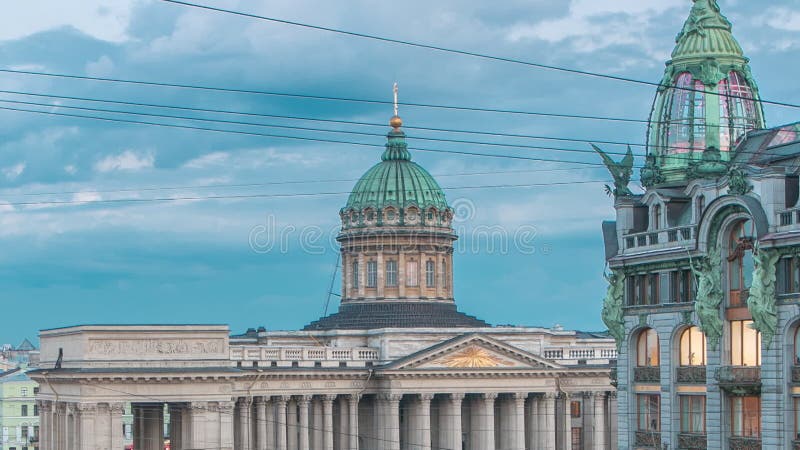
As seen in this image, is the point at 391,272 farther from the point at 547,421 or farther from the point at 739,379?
the point at 739,379

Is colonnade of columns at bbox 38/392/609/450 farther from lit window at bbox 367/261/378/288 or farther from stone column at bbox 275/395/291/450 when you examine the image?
lit window at bbox 367/261/378/288

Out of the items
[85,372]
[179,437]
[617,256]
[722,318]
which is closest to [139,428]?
[179,437]

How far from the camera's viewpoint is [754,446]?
70.9m

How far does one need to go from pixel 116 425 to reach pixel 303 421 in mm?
19768

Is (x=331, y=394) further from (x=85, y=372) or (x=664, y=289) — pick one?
(x=664, y=289)

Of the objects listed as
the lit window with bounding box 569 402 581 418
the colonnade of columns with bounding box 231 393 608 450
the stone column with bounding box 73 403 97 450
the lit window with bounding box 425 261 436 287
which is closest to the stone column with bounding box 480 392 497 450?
the colonnade of columns with bounding box 231 393 608 450

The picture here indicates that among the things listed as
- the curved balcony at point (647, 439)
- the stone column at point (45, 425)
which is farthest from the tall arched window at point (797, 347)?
the stone column at point (45, 425)

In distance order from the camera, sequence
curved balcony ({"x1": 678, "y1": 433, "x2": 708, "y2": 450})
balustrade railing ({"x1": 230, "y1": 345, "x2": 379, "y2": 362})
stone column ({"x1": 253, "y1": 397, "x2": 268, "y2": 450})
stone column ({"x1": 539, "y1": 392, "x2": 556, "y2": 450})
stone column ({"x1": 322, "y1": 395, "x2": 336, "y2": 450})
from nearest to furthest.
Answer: curved balcony ({"x1": 678, "y1": 433, "x2": 708, "y2": 450}) < stone column ({"x1": 253, "y1": 397, "x2": 268, "y2": 450}) < balustrade railing ({"x1": 230, "y1": 345, "x2": 379, "y2": 362}) < stone column ({"x1": 322, "y1": 395, "x2": 336, "y2": 450}) < stone column ({"x1": 539, "y1": 392, "x2": 556, "y2": 450})

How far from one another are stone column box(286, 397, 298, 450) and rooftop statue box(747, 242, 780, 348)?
230ft

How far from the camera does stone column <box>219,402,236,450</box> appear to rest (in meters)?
122

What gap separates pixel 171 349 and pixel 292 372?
14.3 metres

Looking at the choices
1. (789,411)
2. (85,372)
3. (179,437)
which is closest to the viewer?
(789,411)

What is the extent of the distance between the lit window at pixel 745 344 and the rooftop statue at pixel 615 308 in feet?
29.4

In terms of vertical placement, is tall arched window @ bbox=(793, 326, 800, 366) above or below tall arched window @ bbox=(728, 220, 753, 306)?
below
